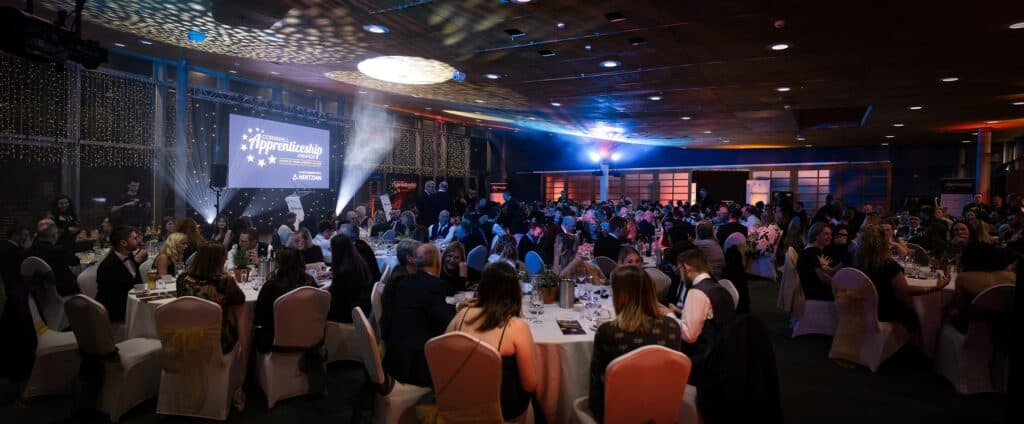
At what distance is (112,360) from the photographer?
3.85 m

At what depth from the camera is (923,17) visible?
4.80 meters

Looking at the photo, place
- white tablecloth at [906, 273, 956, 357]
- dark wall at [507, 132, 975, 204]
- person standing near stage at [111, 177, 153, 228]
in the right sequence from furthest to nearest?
dark wall at [507, 132, 975, 204], person standing near stage at [111, 177, 153, 228], white tablecloth at [906, 273, 956, 357]

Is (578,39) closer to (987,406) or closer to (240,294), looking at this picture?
(240,294)

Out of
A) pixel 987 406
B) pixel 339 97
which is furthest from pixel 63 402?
pixel 339 97

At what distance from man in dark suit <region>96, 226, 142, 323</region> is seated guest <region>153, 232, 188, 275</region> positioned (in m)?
0.92

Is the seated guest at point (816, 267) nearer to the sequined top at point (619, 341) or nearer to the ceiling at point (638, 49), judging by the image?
the ceiling at point (638, 49)

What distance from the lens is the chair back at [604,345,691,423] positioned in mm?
2605

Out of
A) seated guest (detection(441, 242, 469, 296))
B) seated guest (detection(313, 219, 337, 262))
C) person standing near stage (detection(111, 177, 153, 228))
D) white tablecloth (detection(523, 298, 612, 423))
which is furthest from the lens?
person standing near stage (detection(111, 177, 153, 228))

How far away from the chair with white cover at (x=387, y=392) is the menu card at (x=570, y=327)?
0.92 meters

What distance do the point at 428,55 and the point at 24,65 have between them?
5.56 meters

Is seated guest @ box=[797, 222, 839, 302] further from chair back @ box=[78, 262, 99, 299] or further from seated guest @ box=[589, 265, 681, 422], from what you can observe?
chair back @ box=[78, 262, 99, 299]

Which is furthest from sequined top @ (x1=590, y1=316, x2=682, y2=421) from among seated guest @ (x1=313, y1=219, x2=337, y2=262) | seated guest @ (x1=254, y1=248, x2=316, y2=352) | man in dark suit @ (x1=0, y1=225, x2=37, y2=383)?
seated guest @ (x1=313, y1=219, x2=337, y2=262)

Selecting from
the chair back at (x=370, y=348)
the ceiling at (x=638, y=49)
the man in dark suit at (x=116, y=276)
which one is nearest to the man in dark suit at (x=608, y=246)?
the ceiling at (x=638, y=49)

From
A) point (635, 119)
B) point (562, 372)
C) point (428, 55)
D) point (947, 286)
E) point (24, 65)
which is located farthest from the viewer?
point (635, 119)
